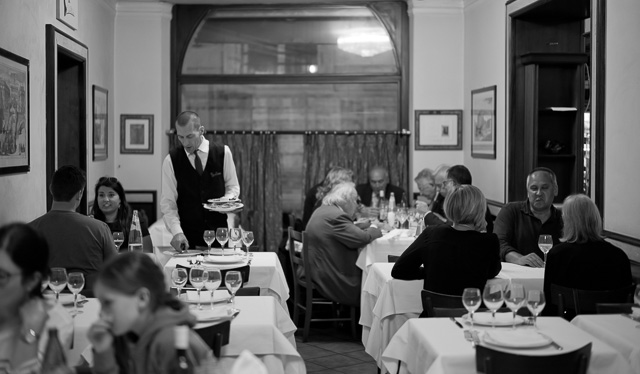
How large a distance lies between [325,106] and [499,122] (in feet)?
8.55

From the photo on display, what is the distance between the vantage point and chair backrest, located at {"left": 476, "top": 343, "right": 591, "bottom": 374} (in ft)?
10.5

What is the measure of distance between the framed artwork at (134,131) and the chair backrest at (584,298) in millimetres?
6421

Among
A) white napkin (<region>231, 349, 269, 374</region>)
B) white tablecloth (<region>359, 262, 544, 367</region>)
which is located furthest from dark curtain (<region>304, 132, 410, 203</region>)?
white napkin (<region>231, 349, 269, 374</region>)

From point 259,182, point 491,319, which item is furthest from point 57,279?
point 259,182

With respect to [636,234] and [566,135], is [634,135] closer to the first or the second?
[636,234]

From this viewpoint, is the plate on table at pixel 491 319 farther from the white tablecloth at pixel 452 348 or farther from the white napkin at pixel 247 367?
the white napkin at pixel 247 367

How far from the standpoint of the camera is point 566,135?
850cm

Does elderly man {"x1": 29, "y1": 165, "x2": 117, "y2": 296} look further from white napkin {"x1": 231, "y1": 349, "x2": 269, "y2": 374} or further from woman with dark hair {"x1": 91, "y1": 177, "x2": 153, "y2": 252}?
white napkin {"x1": 231, "y1": 349, "x2": 269, "y2": 374}

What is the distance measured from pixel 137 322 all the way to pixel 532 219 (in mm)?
4546

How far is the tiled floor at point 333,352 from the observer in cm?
660

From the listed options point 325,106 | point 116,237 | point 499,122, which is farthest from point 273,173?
point 116,237

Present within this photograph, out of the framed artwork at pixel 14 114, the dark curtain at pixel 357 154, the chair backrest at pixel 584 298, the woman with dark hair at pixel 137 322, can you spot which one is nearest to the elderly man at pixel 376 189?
the dark curtain at pixel 357 154

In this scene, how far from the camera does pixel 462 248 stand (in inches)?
196

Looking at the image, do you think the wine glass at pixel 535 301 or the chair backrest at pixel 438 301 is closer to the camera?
the wine glass at pixel 535 301
